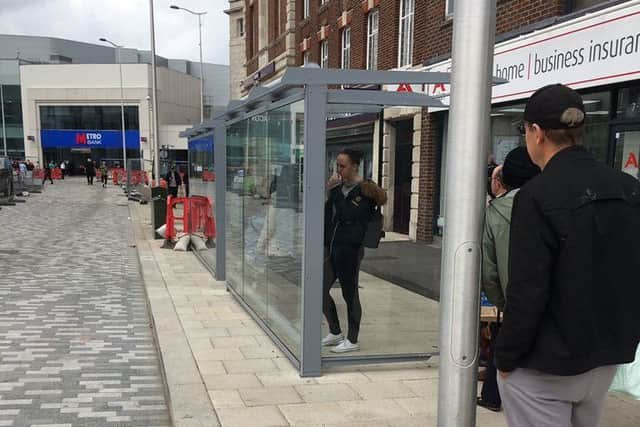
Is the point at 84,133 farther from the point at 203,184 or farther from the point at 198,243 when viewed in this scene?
the point at 203,184

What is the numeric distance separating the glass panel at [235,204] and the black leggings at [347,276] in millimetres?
2079

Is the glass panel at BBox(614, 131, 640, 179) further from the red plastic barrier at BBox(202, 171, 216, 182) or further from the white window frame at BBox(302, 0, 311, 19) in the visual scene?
the white window frame at BBox(302, 0, 311, 19)

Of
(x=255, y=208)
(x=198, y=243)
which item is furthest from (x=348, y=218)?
(x=198, y=243)

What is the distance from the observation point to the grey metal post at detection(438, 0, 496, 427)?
2166 millimetres

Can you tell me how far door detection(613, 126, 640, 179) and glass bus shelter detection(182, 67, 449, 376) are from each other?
2870 mm

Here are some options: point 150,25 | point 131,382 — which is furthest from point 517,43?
point 150,25

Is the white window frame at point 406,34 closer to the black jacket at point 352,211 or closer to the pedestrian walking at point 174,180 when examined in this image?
the pedestrian walking at point 174,180

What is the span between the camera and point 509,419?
209 centimetres

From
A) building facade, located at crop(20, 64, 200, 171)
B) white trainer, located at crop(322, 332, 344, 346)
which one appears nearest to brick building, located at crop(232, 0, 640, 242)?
white trainer, located at crop(322, 332, 344, 346)

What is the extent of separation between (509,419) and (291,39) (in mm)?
22097

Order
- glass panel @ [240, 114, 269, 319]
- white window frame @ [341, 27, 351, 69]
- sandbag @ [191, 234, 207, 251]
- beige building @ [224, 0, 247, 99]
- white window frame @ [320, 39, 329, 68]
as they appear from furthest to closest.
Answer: beige building @ [224, 0, 247, 99] < white window frame @ [320, 39, 329, 68] < white window frame @ [341, 27, 351, 69] < sandbag @ [191, 234, 207, 251] < glass panel @ [240, 114, 269, 319]

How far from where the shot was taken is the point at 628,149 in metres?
7.27

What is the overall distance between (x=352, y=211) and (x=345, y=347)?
1255mm

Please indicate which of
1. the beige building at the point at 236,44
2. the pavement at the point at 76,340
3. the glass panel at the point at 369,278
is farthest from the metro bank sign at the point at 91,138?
the glass panel at the point at 369,278
